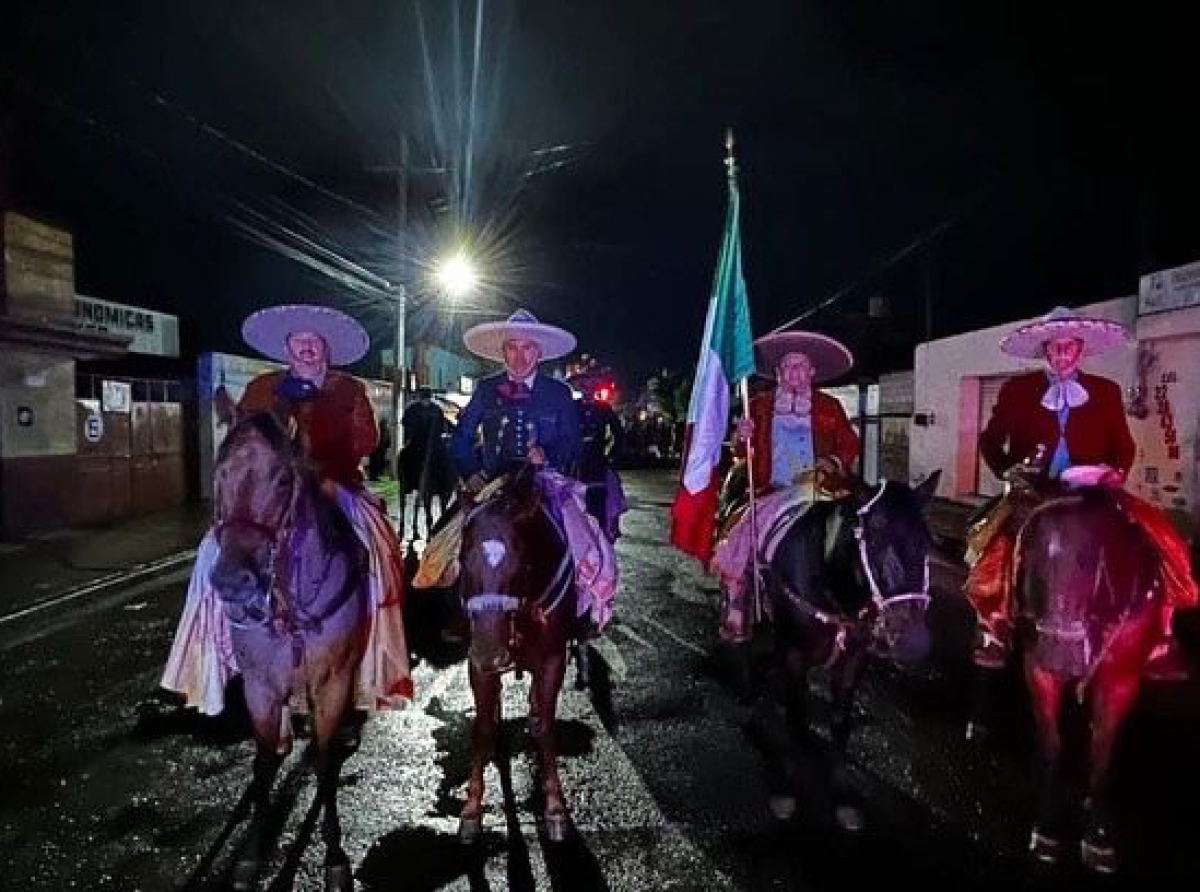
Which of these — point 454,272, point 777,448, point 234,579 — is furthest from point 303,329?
point 454,272

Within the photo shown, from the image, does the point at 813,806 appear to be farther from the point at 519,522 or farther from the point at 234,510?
the point at 234,510

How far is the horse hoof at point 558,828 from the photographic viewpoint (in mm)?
4512

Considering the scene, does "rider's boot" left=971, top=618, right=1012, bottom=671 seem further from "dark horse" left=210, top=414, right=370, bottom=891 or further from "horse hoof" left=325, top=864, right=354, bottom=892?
"horse hoof" left=325, top=864, right=354, bottom=892

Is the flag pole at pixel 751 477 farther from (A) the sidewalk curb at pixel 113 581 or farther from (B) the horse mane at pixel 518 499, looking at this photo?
(A) the sidewalk curb at pixel 113 581

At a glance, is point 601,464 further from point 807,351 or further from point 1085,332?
point 1085,332

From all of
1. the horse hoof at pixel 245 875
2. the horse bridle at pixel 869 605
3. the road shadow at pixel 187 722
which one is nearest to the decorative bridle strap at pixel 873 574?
the horse bridle at pixel 869 605

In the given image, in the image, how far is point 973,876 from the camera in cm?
415

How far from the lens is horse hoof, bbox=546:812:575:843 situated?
14.8 ft

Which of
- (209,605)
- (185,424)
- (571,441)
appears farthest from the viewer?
(185,424)

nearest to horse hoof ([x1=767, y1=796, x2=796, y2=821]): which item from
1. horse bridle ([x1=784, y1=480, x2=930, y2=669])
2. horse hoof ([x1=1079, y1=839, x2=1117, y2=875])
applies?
horse bridle ([x1=784, y1=480, x2=930, y2=669])

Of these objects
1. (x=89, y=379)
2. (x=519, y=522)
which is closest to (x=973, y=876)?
(x=519, y=522)

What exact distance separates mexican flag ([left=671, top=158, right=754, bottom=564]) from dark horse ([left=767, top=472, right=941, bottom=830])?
2.76 feet

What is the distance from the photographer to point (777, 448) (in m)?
5.80

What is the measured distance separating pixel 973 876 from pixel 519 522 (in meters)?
2.73
